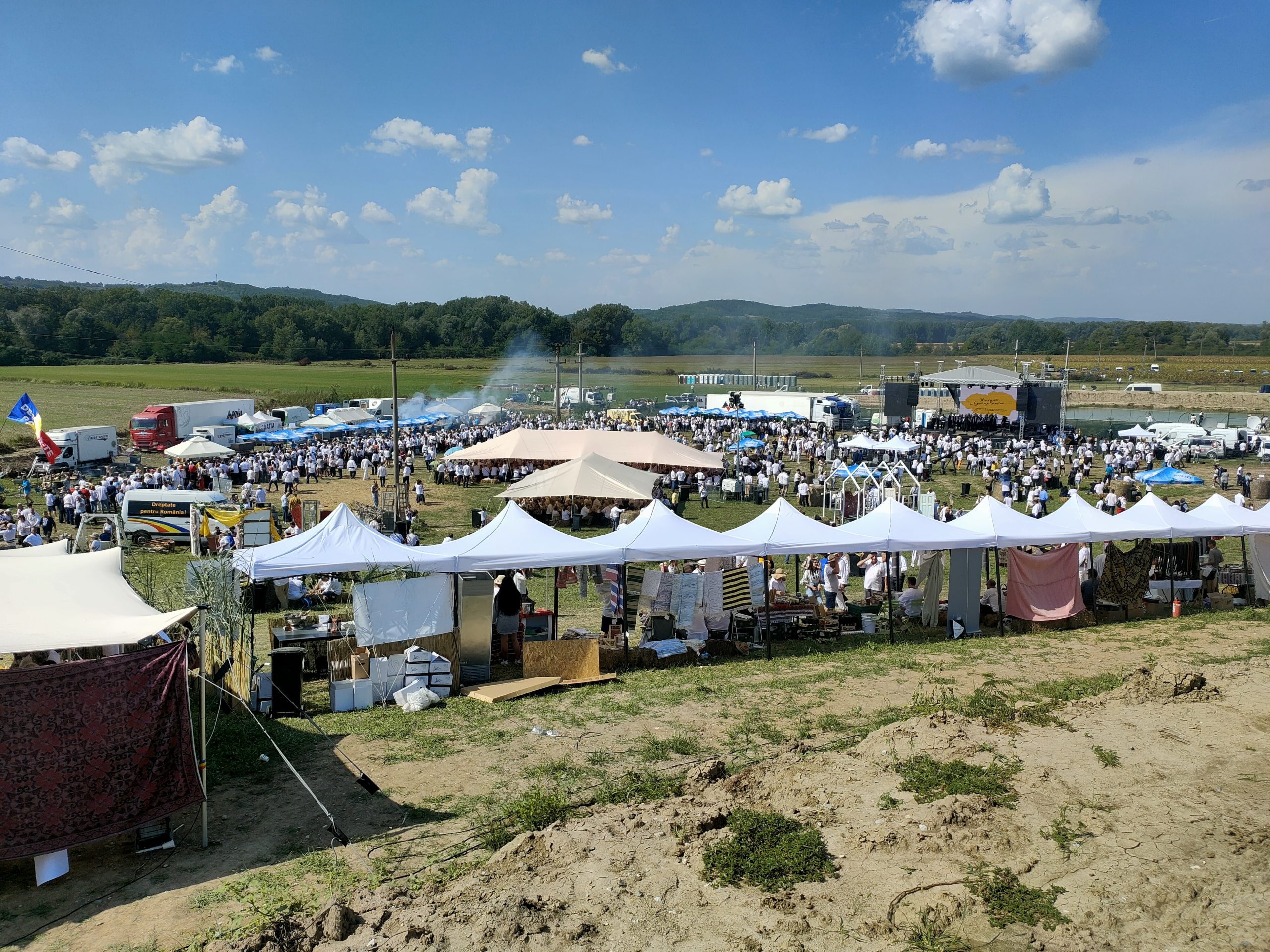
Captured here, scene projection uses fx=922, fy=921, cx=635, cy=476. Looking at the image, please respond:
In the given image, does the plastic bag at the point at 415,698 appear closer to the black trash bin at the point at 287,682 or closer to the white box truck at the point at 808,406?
the black trash bin at the point at 287,682

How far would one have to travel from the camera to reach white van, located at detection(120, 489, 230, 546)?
23344mm

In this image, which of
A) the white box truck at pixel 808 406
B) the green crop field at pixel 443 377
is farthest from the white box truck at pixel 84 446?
the white box truck at pixel 808 406

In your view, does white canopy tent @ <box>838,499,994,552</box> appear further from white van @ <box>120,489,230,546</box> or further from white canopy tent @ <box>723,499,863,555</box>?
white van @ <box>120,489,230,546</box>

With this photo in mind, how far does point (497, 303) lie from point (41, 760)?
126325 mm

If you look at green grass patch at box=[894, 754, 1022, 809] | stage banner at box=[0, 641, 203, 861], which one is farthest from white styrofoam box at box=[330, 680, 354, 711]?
green grass patch at box=[894, 754, 1022, 809]

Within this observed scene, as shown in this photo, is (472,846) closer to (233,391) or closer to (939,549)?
(939,549)

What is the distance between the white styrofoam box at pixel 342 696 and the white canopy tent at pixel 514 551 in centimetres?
185

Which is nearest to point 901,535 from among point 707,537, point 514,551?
point 707,537

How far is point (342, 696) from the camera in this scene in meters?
11.3

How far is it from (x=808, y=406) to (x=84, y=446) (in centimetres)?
3814

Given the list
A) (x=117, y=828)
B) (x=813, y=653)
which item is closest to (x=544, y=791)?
(x=117, y=828)

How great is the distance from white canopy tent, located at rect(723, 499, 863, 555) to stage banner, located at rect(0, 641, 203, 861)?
338 inches

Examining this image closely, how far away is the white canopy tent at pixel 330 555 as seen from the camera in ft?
39.8

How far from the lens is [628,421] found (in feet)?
169
